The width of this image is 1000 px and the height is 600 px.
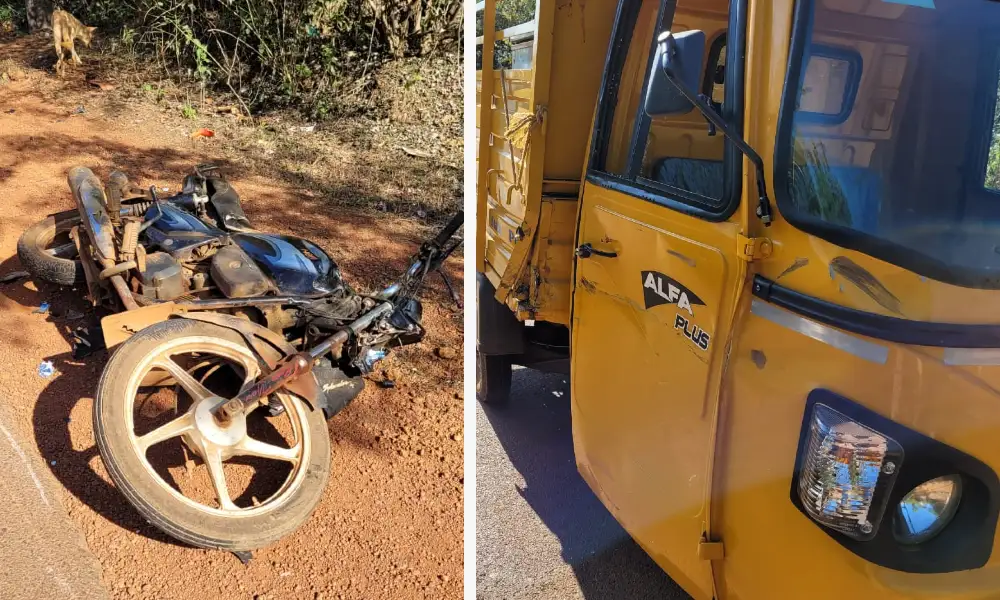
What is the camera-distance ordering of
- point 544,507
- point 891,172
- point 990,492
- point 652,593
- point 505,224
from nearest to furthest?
point 990,492, point 891,172, point 652,593, point 544,507, point 505,224

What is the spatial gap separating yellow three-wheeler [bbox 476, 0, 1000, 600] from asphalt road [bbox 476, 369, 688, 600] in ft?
1.53

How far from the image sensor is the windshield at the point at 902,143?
5.44 ft

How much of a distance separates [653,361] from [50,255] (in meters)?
4.34

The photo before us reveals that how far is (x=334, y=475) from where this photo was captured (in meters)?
3.61

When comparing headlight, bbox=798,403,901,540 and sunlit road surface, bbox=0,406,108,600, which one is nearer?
headlight, bbox=798,403,901,540

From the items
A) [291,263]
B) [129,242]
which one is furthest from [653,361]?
[129,242]

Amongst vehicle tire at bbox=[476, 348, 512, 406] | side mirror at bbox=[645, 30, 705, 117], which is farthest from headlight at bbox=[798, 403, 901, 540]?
vehicle tire at bbox=[476, 348, 512, 406]

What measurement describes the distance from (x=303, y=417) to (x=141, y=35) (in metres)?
10.6

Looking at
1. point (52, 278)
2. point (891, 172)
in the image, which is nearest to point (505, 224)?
point (891, 172)

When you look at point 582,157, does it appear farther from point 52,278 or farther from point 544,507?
point 52,278

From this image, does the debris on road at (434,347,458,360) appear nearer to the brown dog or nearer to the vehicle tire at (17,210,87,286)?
the vehicle tire at (17,210,87,286)

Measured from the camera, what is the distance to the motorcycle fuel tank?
13.0 feet

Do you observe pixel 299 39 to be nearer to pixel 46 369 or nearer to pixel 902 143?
pixel 46 369

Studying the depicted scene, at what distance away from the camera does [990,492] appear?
1536 mm
